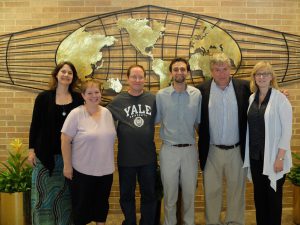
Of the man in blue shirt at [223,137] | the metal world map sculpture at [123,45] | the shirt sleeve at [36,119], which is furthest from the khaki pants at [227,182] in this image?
the shirt sleeve at [36,119]

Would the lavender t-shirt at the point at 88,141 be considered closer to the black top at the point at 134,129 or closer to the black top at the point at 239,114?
the black top at the point at 134,129

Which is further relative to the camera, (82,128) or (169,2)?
(169,2)

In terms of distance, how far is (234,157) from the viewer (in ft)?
9.04

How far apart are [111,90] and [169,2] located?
3.40ft

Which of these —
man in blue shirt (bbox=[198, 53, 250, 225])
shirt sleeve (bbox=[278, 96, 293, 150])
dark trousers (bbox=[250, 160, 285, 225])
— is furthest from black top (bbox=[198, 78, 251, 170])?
shirt sleeve (bbox=[278, 96, 293, 150])

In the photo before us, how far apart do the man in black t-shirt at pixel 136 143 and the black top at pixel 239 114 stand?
1.33 feet

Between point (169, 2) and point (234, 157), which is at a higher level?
point (169, 2)

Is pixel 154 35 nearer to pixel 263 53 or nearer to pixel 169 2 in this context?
pixel 169 2

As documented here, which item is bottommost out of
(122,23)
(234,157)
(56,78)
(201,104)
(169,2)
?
(234,157)

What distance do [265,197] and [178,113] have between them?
3.01 ft

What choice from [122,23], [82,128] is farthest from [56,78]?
[122,23]

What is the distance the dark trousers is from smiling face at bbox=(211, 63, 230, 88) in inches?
26.1

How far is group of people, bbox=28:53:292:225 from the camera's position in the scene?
2488mm

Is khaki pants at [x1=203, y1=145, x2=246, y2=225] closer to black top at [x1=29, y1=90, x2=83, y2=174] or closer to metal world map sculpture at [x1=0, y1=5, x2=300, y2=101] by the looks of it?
metal world map sculpture at [x1=0, y1=5, x2=300, y2=101]
